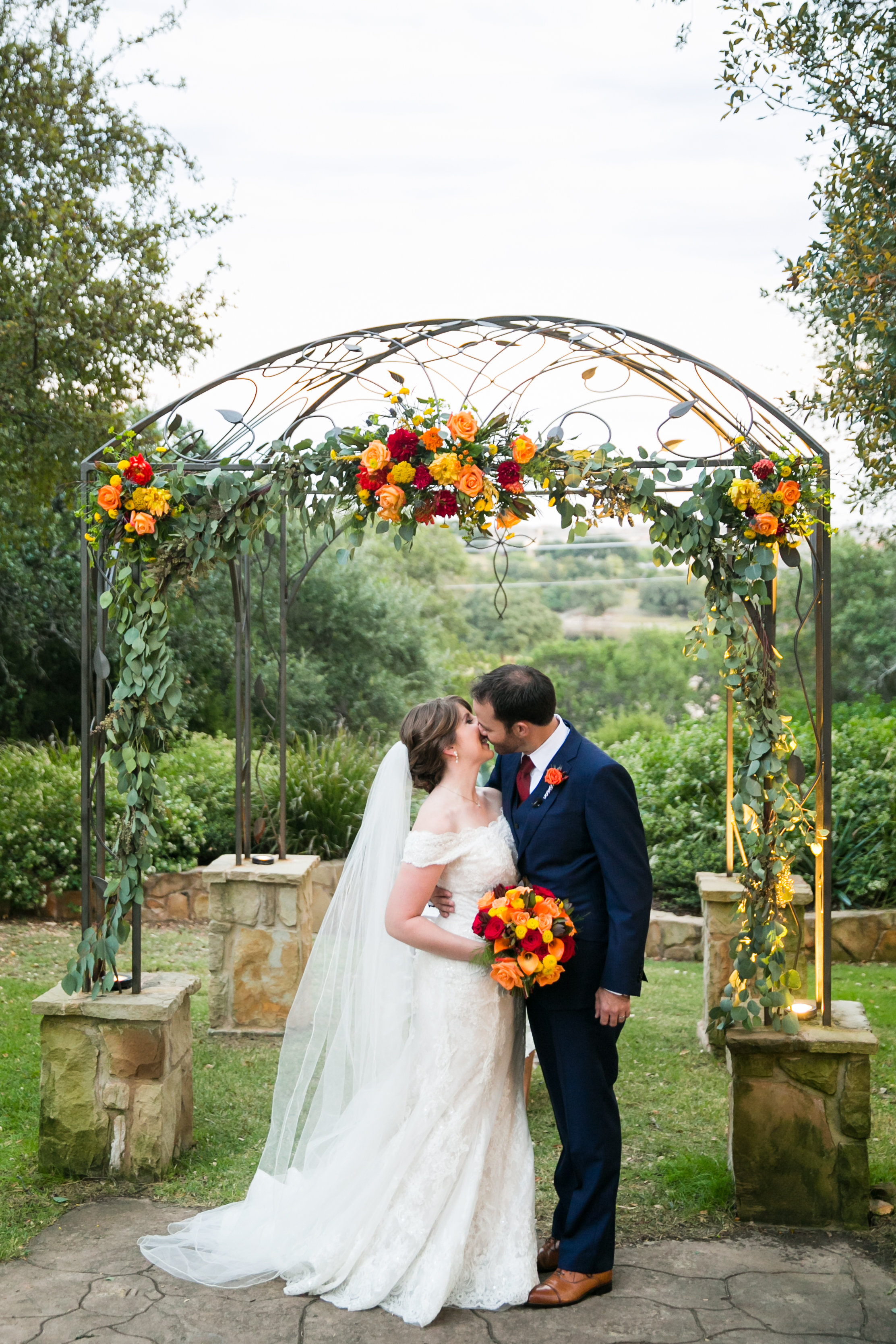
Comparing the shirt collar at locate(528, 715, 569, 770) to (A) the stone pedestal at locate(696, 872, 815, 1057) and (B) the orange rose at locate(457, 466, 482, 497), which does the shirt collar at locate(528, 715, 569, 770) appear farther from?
(A) the stone pedestal at locate(696, 872, 815, 1057)

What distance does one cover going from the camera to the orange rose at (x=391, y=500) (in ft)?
10.8

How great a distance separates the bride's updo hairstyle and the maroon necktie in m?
0.23

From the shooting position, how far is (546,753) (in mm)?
3113

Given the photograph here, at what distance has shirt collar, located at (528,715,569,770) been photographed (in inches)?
122

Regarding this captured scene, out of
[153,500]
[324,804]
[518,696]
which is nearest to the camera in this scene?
[518,696]

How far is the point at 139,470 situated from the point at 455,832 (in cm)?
162

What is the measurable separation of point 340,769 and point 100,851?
4543 mm

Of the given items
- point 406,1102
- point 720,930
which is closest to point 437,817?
point 406,1102

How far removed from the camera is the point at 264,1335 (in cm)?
276

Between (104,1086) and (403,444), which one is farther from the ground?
(403,444)

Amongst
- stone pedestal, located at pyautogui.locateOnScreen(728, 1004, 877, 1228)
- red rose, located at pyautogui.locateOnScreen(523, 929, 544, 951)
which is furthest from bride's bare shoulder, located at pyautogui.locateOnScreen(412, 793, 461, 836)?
stone pedestal, located at pyautogui.locateOnScreen(728, 1004, 877, 1228)

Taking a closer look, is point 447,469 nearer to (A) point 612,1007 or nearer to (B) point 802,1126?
(A) point 612,1007

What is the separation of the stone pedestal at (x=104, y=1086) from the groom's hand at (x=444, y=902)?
1.16 m

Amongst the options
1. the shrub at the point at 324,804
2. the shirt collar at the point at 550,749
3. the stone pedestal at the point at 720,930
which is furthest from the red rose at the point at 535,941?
the shrub at the point at 324,804
